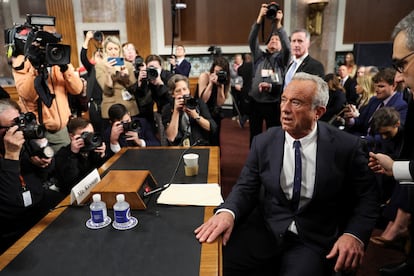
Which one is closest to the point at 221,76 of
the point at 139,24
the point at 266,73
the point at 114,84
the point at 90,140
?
the point at 266,73

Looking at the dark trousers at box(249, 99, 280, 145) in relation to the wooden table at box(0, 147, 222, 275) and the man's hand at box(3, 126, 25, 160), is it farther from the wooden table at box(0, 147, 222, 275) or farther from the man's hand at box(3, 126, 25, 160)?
the man's hand at box(3, 126, 25, 160)

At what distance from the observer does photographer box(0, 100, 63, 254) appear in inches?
59.6

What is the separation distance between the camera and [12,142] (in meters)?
1.50

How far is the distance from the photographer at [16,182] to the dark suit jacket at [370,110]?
7.98 feet

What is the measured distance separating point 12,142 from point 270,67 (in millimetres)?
2360

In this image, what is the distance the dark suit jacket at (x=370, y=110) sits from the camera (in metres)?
2.60

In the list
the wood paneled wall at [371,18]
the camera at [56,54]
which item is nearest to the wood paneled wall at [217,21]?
→ the wood paneled wall at [371,18]

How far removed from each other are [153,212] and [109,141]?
4.09 feet

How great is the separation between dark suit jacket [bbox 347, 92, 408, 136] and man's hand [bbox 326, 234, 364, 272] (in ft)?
5.17

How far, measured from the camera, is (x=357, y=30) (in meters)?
6.75

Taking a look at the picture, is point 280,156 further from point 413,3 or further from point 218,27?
point 413,3

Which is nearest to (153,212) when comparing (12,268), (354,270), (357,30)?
(12,268)

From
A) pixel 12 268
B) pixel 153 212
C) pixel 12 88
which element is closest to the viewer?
pixel 12 268

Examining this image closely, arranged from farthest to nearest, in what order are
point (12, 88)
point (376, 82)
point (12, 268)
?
point (12, 88) < point (376, 82) < point (12, 268)
